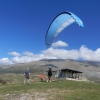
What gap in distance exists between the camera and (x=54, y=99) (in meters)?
18.7

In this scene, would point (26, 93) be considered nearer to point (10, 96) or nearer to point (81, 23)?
point (10, 96)

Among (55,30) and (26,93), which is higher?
→ (55,30)

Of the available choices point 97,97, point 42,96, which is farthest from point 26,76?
point 97,97

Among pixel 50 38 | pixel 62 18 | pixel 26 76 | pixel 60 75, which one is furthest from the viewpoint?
pixel 60 75

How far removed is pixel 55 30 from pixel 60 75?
137 ft

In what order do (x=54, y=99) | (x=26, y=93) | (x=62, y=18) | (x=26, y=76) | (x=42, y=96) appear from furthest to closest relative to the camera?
(x=26, y=76) → (x=62, y=18) → (x=26, y=93) → (x=42, y=96) → (x=54, y=99)

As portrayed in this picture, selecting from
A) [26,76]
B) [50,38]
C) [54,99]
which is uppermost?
[50,38]

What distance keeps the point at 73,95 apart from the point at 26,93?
490cm

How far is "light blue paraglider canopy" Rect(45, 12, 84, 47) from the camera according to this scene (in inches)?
886

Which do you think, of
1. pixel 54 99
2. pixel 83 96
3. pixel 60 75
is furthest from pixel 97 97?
pixel 60 75

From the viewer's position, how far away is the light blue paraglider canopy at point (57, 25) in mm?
22516

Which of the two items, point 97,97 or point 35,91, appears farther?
point 35,91

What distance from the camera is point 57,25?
2334 centimetres

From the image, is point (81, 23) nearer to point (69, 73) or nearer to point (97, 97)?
point (97, 97)
